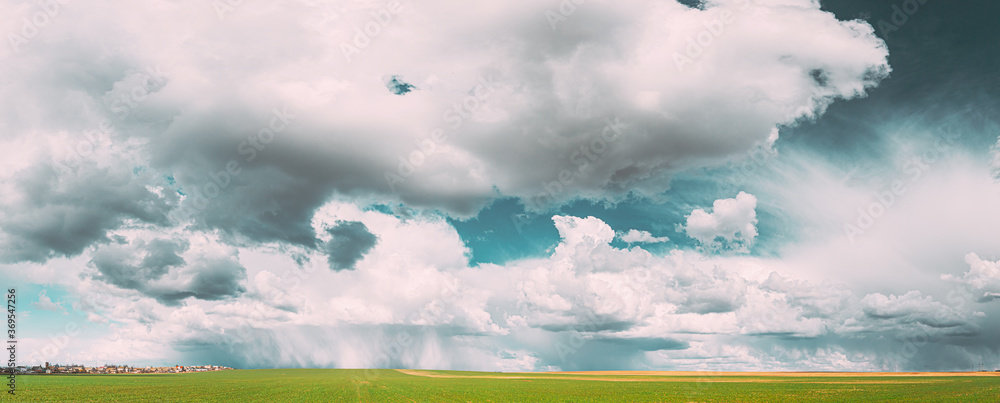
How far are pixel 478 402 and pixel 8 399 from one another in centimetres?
5778

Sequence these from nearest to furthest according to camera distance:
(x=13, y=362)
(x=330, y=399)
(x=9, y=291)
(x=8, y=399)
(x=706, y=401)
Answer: (x=9, y=291)
(x=13, y=362)
(x=8, y=399)
(x=706, y=401)
(x=330, y=399)

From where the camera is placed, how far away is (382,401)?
70312 mm

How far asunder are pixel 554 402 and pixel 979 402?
52.7 meters

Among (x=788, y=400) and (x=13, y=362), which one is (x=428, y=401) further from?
(x=788, y=400)

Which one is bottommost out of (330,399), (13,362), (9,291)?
(330,399)

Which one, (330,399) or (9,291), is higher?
(9,291)

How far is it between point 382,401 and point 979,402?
249ft

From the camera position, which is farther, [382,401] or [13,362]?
[382,401]

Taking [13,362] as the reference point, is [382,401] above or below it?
below

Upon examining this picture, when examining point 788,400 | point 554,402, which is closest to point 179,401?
point 554,402

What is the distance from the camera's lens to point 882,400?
7019cm

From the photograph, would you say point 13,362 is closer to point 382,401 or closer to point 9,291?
point 9,291

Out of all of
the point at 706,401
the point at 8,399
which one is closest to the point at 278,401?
the point at 8,399

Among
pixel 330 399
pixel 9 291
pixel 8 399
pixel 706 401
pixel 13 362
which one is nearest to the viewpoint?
pixel 9 291
